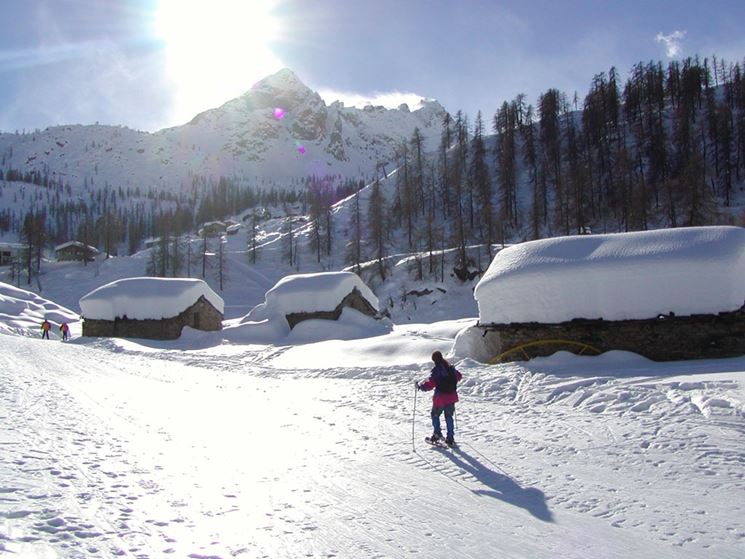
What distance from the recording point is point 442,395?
885cm

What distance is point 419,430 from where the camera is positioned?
377 inches

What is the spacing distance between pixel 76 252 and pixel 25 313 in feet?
143

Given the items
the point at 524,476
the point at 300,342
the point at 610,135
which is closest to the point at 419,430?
the point at 524,476

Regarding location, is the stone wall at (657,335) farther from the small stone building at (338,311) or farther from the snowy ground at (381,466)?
the small stone building at (338,311)

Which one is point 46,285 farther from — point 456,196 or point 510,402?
point 510,402

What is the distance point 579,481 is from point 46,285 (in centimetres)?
8080

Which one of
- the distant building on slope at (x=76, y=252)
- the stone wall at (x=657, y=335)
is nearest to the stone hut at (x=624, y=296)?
the stone wall at (x=657, y=335)

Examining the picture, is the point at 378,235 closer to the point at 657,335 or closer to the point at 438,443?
the point at 657,335

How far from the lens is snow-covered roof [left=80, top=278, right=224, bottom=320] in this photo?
3559 centimetres

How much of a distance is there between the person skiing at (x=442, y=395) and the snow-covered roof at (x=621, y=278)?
8.30m

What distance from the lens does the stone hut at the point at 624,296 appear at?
47.6 ft

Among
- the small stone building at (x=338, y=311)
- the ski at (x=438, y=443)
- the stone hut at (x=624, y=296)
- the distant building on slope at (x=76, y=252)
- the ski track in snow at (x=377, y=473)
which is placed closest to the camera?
the ski track in snow at (x=377, y=473)

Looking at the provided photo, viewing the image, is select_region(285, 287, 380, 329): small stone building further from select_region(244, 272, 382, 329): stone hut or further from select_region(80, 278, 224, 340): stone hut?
select_region(80, 278, 224, 340): stone hut

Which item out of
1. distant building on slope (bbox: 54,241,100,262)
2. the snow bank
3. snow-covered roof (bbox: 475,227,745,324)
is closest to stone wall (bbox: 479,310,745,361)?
snow-covered roof (bbox: 475,227,745,324)
